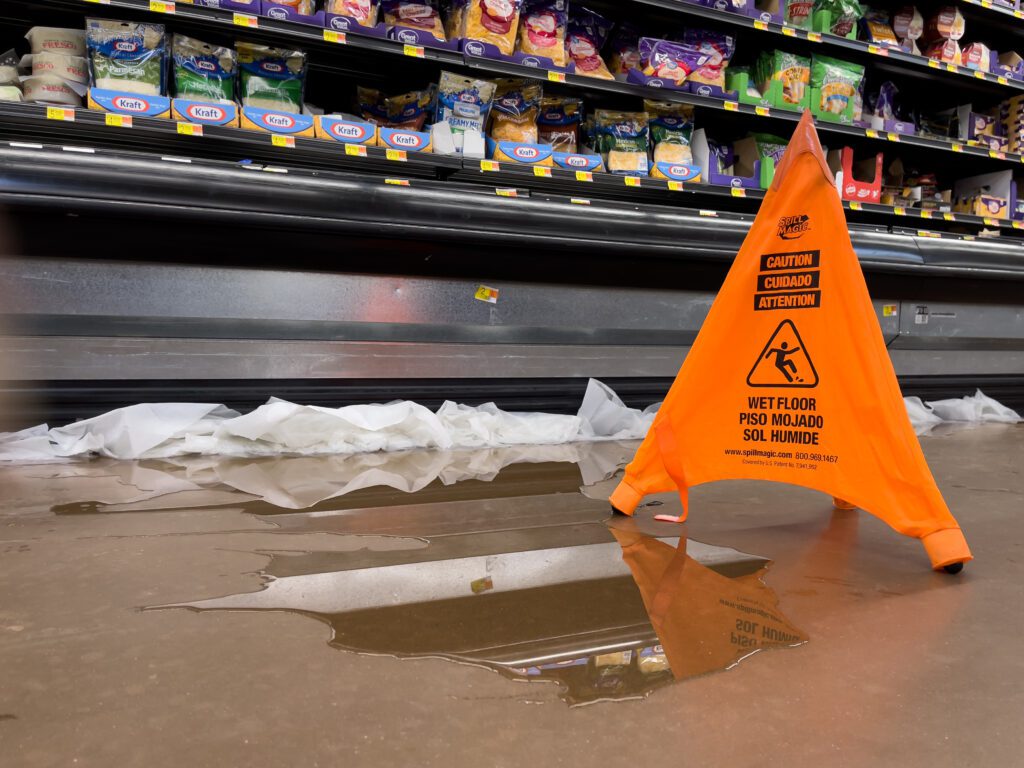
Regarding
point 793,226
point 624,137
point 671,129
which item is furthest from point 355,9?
point 793,226

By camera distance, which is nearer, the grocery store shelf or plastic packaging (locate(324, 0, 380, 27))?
plastic packaging (locate(324, 0, 380, 27))

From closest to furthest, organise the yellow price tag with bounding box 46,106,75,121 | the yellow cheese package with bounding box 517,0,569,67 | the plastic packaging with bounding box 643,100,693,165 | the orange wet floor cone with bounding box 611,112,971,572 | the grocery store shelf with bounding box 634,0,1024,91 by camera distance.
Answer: the orange wet floor cone with bounding box 611,112,971,572 → the yellow price tag with bounding box 46,106,75,121 → the yellow cheese package with bounding box 517,0,569,67 → the grocery store shelf with bounding box 634,0,1024,91 → the plastic packaging with bounding box 643,100,693,165

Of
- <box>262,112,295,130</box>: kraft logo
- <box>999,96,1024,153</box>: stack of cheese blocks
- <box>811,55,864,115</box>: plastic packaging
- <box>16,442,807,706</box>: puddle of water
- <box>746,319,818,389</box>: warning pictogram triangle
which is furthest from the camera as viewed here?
<box>999,96,1024,153</box>: stack of cheese blocks

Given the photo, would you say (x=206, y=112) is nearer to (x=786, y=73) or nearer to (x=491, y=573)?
(x=491, y=573)

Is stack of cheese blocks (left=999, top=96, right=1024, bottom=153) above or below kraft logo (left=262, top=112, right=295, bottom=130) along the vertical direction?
above

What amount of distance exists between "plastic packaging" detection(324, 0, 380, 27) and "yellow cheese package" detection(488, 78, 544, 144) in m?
0.59

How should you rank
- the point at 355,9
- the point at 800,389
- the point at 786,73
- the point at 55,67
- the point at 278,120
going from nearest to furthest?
the point at 800,389 → the point at 55,67 → the point at 278,120 → the point at 355,9 → the point at 786,73

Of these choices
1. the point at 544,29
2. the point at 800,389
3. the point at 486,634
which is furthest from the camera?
the point at 544,29

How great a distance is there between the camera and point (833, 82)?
3.56 metres

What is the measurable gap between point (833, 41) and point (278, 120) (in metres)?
2.70

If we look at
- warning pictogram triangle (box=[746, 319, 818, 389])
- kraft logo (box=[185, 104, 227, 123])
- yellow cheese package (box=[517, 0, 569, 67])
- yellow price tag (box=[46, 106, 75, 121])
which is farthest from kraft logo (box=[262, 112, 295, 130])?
warning pictogram triangle (box=[746, 319, 818, 389])

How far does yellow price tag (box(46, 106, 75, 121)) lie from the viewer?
7.11 ft

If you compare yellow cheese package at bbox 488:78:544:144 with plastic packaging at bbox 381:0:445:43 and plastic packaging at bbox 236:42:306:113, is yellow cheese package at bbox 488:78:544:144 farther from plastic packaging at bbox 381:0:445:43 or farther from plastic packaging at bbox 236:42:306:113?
plastic packaging at bbox 236:42:306:113

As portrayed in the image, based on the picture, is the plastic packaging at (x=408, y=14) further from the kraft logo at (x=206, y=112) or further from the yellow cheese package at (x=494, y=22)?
the kraft logo at (x=206, y=112)
